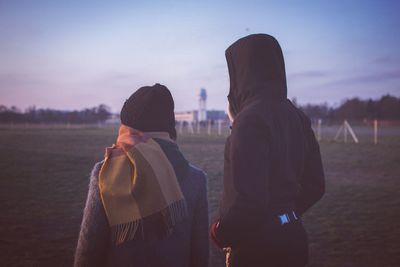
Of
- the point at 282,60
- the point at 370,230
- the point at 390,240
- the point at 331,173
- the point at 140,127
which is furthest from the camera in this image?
the point at 331,173

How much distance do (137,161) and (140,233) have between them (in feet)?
1.37

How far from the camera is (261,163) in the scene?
6.08ft

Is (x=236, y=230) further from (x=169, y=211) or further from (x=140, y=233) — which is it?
(x=140, y=233)

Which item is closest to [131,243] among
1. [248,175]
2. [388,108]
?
[248,175]

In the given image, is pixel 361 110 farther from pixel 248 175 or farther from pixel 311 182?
pixel 248 175

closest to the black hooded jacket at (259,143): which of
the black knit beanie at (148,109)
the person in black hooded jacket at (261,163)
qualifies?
the person in black hooded jacket at (261,163)

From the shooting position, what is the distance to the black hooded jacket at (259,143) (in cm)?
184

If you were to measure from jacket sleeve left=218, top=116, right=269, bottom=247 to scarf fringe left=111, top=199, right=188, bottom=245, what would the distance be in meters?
0.26

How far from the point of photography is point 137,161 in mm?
1815

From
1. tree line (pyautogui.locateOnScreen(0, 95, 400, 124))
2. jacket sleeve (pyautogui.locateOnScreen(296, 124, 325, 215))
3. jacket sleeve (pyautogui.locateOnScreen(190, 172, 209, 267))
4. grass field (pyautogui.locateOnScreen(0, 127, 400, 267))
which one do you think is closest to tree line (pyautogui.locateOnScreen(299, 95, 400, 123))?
tree line (pyautogui.locateOnScreen(0, 95, 400, 124))

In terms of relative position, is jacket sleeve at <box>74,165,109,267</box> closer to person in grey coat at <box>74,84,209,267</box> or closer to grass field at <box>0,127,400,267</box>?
person in grey coat at <box>74,84,209,267</box>

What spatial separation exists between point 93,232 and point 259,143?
1040 millimetres

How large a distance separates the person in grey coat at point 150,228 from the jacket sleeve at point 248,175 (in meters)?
0.29

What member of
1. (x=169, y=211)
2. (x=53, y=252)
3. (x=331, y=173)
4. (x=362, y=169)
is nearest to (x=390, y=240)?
(x=169, y=211)
